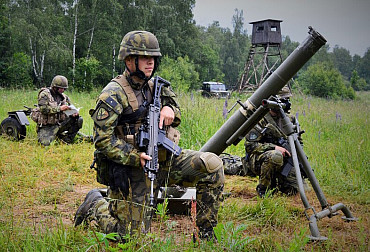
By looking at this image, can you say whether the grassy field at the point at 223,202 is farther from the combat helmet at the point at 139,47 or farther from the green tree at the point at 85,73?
the green tree at the point at 85,73

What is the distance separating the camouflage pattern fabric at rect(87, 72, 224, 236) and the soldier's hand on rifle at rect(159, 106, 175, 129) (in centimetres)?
21

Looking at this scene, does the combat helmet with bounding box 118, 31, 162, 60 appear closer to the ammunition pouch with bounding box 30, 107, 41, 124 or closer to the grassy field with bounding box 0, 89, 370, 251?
the grassy field with bounding box 0, 89, 370, 251

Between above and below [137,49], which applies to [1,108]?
below

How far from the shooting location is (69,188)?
557cm

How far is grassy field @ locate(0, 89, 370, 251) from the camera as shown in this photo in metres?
2.96

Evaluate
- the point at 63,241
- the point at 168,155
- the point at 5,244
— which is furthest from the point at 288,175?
the point at 5,244

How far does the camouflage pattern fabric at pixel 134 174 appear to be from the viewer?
344 cm

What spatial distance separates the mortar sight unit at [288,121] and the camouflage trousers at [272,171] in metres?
1.00

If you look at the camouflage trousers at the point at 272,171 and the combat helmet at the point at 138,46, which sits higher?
the combat helmet at the point at 138,46

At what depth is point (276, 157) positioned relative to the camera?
5039 millimetres

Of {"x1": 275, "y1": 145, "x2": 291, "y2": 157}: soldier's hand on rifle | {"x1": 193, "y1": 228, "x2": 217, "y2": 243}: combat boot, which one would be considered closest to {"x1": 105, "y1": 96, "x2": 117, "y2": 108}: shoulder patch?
{"x1": 193, "y1": 228, "x2": 217, "y2": 243}: combat boot

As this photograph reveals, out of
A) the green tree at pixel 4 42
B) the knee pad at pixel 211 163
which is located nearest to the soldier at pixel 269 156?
the knee pad at pixel 211 163

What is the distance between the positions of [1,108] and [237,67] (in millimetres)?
48746

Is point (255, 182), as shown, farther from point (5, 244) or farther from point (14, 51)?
point (14, 51)
